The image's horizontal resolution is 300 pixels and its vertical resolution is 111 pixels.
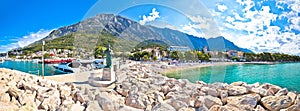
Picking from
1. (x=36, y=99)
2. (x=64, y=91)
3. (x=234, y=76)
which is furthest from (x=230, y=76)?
(x=36, y=99)

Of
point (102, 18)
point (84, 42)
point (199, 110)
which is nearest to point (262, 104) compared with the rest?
point (199, 110)

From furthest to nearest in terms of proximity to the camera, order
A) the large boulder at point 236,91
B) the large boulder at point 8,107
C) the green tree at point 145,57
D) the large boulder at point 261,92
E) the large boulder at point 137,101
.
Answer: the green tree at point 145,57
the large boulder at point 236,91
the large boulder at point 261,92
the large boulder at point 137,101
the large boulder at point 8,107

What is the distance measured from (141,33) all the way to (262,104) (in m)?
3.21

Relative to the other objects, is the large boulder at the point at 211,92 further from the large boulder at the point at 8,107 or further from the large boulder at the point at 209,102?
the large boulder at the point at 8,107

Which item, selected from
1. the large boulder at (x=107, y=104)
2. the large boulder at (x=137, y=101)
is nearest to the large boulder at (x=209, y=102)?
the large boulder at (x=137, y=101)

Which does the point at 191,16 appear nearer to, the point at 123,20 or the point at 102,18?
the point at 123,20

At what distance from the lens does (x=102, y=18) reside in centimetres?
587

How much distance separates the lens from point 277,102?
4316 millimetres

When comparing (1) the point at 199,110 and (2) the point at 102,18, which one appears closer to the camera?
(1) the point at 199,110

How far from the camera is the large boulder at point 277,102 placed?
4.27 metres

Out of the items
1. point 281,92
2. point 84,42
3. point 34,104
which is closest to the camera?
point 34,104

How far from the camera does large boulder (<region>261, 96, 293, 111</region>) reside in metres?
4.27

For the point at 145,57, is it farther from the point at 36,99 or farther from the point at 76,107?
the point at 76,107

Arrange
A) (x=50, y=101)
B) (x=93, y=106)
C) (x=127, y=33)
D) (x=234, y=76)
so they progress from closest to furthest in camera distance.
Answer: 1. (x=93, y=106)
2. (x=50, y=101)
3. (x=127, y=33)
4. (x=234, y=76)
